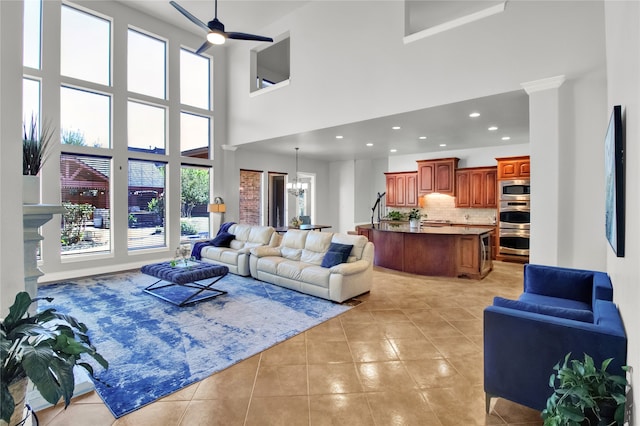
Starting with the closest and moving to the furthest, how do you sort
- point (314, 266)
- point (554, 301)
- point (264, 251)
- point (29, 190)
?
point (29, 190), point (554, 301), point (314, 266), point (264, 251)

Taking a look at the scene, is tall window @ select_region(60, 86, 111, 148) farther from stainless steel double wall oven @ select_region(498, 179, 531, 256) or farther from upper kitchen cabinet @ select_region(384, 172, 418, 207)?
stainless steel double wall oven @ select_region(498, 179, 531, 256)

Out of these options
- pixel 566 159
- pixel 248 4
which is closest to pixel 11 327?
pixel 566 159

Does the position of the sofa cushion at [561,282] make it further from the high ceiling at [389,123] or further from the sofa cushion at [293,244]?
the sofa cushion at [293,244]

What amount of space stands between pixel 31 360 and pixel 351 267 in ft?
12.2

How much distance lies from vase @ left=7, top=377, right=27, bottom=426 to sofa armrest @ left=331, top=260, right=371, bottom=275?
3.46 meters

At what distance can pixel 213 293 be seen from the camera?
4848 mm

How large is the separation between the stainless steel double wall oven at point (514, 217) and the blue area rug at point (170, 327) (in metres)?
5.25

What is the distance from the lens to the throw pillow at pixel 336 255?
15.7 ft

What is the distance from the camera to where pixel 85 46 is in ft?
20.3

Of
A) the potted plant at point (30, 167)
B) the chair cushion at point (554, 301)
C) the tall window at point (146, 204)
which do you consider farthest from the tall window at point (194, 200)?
the chair cushion at point (554, 301)

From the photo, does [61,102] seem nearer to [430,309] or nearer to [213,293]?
[213,293]

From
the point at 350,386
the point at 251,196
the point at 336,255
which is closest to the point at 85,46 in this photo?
the point at 251,196

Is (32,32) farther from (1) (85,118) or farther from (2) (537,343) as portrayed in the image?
(2) (537,343)

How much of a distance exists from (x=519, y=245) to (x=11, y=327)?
27.5 ft
